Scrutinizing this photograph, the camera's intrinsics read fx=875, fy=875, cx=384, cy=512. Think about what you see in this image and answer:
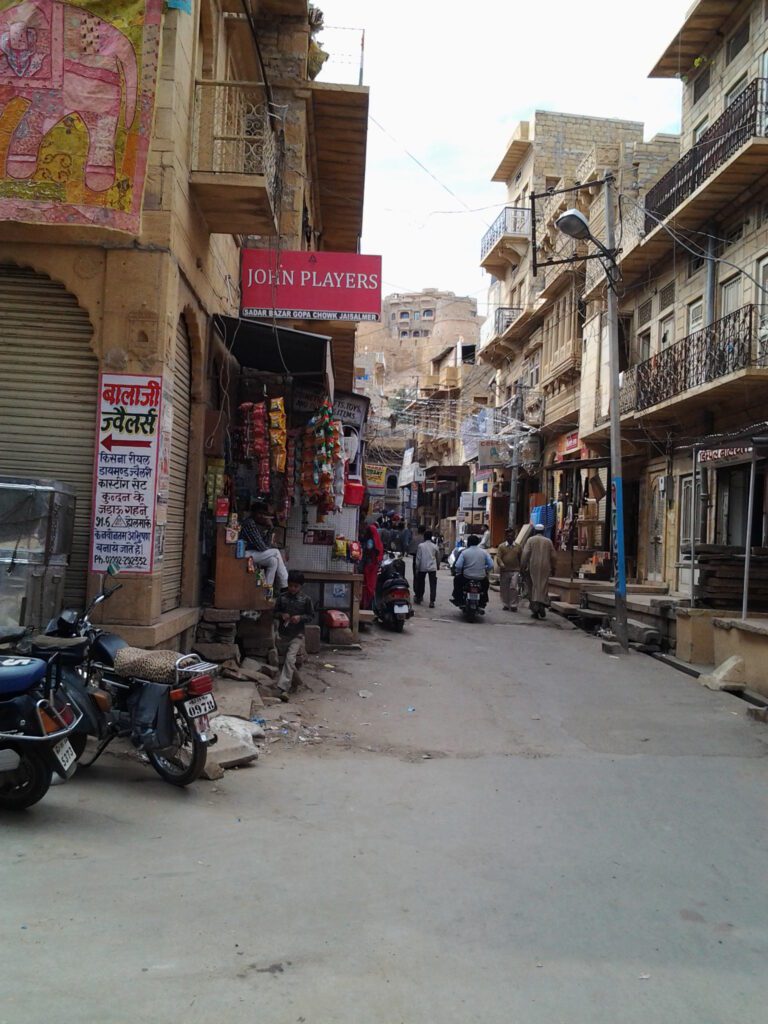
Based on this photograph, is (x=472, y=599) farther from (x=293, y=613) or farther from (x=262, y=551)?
(x=262, y=551)

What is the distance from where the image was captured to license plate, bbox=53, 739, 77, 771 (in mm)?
5051

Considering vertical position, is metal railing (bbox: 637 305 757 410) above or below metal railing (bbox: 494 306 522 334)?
below

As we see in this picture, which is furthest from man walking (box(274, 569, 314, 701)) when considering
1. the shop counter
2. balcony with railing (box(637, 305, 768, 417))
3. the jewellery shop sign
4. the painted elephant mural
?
balcony with railing (box(637, 305, 768, 417))

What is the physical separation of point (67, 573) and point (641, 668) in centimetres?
817

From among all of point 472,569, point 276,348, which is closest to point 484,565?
point 472,569

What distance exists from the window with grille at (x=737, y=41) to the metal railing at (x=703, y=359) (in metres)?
6.46

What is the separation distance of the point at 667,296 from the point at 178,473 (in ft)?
56.2

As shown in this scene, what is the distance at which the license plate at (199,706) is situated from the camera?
5676 mm

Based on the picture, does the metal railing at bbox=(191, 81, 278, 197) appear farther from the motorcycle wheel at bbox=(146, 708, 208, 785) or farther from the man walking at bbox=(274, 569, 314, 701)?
the motorcycle wheel at bbox=(146, 708, 208, 785)

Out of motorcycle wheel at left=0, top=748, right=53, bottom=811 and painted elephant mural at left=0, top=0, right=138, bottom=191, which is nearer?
motorcycle wheel at left=0, top=748, right=53, bottom=811

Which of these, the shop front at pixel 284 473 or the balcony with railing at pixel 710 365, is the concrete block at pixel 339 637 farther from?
→ the balcony with railing at pixel 710 365

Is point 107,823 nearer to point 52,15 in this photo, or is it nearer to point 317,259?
point 52,15

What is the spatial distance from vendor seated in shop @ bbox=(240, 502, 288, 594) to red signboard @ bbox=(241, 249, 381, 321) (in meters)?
2.67

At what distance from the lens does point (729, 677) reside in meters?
10.6
